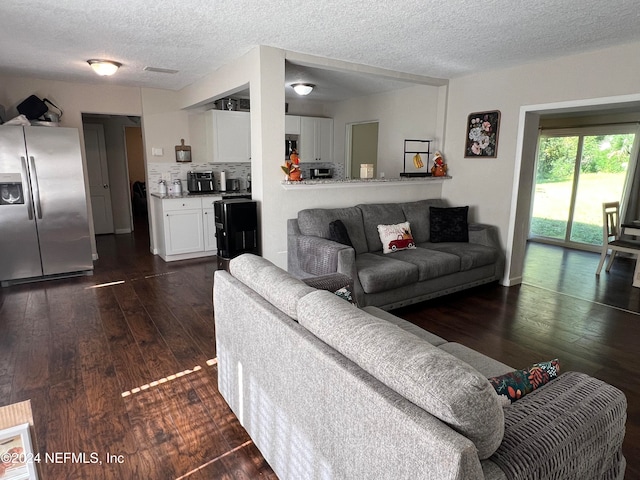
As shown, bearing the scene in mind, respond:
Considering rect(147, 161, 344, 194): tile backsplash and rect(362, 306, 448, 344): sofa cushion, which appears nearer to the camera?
rect(362, 306, 448, 344): sofa cushion

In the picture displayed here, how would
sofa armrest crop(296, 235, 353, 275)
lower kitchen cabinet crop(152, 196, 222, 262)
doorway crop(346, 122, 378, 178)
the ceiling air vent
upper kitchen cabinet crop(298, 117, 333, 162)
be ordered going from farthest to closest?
doorway crop(346, 122, 378, 178), upper kitchen cabinet crop(298, 117, 333, 162), lower kitchen cabinet crop(152, 196, 222, 262), the ceiling air vent, sofa armrest crop(296, 235, 353, 275)

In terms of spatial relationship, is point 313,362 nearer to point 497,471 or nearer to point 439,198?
point 497,471

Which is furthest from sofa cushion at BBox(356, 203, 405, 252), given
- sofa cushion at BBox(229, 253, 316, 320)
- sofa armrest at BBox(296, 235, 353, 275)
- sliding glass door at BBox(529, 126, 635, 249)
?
sliding glass door at BBox(529, 126, 635, 249)

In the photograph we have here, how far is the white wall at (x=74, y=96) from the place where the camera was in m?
4.66

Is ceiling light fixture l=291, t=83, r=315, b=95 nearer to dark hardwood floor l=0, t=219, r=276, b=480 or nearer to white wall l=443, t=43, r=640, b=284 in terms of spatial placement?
white wall l=443, t=43, r=640, b=284

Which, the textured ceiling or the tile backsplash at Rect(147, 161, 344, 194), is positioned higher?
the textured ceiling

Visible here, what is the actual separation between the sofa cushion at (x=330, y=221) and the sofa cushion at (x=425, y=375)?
8.07 feet

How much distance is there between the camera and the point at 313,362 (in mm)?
1278

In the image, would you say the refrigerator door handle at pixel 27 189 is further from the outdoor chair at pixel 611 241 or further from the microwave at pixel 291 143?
the outdoor chair at pixel 611 241

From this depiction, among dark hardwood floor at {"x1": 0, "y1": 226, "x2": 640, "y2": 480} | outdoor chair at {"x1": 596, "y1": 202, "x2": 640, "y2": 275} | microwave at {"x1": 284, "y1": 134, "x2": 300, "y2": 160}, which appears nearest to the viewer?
dark hardwood floor at {"x1": 0, "y1": 226, "x2": 640, "y2": 480}

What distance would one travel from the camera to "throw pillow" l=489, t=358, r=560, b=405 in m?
1.33

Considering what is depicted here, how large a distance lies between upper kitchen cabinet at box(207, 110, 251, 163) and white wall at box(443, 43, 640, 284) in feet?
9.45

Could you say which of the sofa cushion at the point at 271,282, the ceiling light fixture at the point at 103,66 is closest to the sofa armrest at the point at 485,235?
the sofa cushion at the point at 271,282

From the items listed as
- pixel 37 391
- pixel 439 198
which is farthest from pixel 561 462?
pixel 439 198
